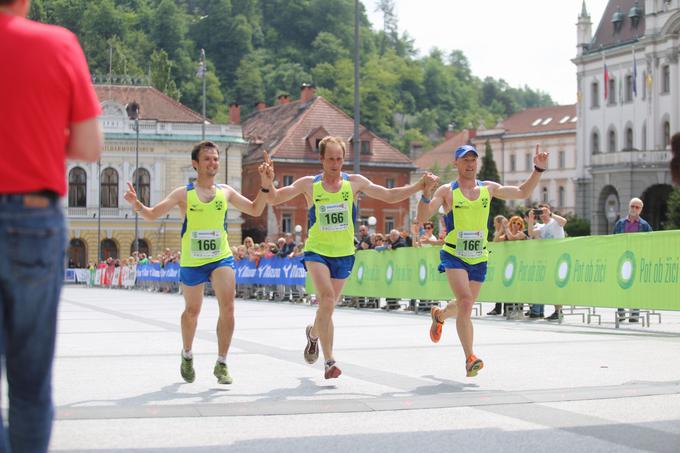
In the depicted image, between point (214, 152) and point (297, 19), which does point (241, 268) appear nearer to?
point (214, 152)

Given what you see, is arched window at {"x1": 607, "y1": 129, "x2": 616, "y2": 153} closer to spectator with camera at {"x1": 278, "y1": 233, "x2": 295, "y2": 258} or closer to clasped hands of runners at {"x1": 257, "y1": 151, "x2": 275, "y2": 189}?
spectator with camera at {"x1": 278, "y1": 233, "x2": 295, "y2": 258}

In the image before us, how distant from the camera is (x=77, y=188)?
97.5 metres

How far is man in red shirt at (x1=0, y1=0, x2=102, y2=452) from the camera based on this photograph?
484 centimetres

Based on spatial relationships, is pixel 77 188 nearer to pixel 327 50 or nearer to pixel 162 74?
pixel 162 74

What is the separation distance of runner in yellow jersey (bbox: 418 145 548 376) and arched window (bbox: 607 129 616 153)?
99.5 m

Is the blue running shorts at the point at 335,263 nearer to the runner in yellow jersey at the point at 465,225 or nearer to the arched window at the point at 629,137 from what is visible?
the runner in yellow jersey at the point at 465,225

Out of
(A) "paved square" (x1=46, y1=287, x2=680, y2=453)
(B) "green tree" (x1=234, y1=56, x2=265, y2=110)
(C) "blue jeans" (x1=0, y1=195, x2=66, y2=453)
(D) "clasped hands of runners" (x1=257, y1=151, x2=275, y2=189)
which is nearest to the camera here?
(C) "blue jeans" (x1=0, y1=195, x2=66, y2=453)

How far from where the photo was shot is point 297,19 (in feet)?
560

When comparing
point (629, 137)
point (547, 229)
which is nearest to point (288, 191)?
point (547, 229)

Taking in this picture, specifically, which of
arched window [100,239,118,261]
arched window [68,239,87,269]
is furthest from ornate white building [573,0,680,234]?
arched window [68,239,87,269]

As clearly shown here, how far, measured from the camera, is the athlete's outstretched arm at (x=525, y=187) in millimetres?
12188

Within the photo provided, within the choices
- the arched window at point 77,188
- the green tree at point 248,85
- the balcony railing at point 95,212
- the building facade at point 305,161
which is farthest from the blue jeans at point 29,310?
the green tree at point 248,85

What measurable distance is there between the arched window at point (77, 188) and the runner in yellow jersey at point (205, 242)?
86.8 metres

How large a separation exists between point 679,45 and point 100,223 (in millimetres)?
44732
